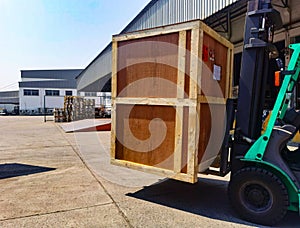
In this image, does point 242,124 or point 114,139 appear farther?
point 114,139

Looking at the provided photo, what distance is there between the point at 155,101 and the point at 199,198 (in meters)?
1.78

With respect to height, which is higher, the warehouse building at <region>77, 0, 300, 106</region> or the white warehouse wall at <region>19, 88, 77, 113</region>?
the warehouse building at <region>77, 0, 300, 106</region>

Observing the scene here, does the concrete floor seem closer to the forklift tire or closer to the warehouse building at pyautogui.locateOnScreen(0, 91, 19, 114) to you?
the forklift tire

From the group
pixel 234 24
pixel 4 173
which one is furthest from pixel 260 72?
pixel 234 24

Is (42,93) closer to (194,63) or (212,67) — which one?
(212,67)

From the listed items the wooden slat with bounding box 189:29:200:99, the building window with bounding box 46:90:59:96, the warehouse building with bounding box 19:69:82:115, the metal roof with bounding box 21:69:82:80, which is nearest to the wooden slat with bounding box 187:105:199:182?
the wooden slat with bounding box 189:29:200:99

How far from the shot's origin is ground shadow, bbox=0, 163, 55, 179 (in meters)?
5.86

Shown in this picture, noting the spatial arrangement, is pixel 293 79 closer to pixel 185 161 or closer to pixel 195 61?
pixel 195 61

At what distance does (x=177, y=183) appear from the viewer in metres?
5.23

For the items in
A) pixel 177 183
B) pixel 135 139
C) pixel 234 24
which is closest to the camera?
pixel 135 139

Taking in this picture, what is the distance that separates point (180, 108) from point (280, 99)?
126 centimetres

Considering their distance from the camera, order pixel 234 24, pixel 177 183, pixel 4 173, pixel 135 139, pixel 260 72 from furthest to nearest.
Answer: pixel 234 24 < pixel 4 173 < pixel 177 183 < pixel 135 139 < pixel 260 72

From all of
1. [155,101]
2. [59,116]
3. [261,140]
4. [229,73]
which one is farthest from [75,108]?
[261,140]

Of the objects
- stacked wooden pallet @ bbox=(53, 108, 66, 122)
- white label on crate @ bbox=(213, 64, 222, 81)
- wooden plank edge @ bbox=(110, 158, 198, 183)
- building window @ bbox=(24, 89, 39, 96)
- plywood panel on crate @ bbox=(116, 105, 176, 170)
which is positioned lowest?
stacked wooden pallet @ bbox=(53, 108, 66, 122)
